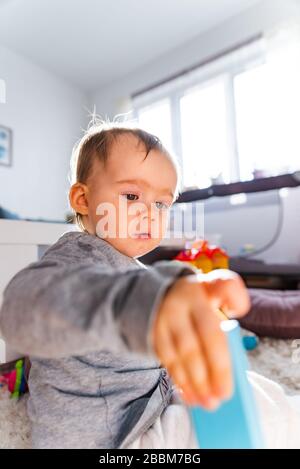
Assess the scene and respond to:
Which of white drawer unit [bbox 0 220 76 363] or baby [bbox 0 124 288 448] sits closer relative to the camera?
baby [bbox 0 124 288 448]

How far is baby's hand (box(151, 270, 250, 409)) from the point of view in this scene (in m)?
0.19

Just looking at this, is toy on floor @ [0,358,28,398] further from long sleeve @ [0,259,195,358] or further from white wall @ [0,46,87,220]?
white wall @ [0,46,87,220]

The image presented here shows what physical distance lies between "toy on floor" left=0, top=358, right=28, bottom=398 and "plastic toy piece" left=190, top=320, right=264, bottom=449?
0.52m

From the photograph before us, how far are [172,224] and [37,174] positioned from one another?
1245 mm

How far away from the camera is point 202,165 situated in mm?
2121

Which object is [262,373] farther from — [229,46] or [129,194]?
[229,46]

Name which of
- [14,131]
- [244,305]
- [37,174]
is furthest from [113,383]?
[37,174]

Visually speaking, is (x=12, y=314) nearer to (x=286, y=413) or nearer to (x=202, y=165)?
(x=286, y=413)

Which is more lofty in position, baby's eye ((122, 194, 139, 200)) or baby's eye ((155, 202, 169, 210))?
baby's eye ((122, 194, 139, 200))

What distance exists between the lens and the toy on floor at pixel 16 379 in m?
0.67

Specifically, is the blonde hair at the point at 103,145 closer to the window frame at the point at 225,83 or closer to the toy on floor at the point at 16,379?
the toy on floor at the point at 16,379

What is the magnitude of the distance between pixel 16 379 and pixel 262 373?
0.59 metres

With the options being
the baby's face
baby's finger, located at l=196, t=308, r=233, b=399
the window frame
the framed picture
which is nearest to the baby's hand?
baby's finger, located at l=196, t=308, r=233, b=399

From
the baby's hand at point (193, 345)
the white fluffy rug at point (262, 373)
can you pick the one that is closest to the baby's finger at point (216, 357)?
the baby's hand at point (193, 345)
